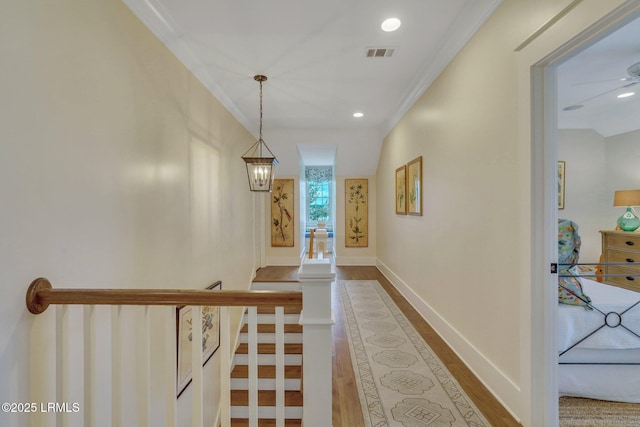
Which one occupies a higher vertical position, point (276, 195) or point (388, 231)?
point (276, 195)

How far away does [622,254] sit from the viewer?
3760 mm

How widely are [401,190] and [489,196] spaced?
2179mm

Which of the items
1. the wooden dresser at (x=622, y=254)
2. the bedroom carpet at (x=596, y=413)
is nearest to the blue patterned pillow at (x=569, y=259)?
the bedroom carpet at (x=596, y=413)

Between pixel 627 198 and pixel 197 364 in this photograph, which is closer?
Answer: pixel 197 364

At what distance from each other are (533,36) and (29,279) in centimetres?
268

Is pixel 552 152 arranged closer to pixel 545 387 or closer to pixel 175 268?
pixel 545 387

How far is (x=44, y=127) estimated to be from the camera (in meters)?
1.20

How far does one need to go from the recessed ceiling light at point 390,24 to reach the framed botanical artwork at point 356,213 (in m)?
4.22

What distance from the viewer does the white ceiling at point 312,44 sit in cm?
196

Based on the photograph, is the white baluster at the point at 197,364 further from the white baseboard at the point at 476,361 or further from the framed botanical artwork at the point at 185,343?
the white baseboard at the point at 476,361

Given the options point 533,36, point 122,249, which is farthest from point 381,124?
point 122,249

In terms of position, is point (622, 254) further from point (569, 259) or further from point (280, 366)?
point (280, 366)

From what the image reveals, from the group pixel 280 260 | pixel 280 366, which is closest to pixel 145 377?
pixel 280 366

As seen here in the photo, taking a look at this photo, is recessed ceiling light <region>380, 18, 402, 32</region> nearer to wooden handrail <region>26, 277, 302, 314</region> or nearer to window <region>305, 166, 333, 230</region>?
wooden handrail <region>26, 277, 302, 314</region>
